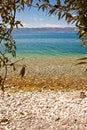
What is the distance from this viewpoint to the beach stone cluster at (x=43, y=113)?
1023 cm

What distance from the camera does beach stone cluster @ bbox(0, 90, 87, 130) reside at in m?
10.2

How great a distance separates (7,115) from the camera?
1127 centimetres

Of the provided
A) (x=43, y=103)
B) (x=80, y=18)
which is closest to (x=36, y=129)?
(x=43, y=103)

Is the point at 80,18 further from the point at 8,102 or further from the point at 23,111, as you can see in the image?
the point at 8,102

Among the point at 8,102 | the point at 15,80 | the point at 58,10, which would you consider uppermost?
the point at 58,10

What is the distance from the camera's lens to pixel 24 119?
35.4 feet

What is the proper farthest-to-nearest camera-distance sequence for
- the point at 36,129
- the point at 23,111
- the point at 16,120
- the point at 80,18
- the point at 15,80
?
the point at 15,80 < the point at 23,111 < the point at 16,120 < the point at 36,129 < the point at 80,18

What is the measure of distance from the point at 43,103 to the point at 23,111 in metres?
1.40

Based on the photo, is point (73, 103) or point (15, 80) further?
point (15, 80)

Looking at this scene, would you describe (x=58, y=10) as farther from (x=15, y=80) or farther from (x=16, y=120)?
(x=15, y=80)

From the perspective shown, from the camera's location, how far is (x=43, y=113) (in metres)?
11.4

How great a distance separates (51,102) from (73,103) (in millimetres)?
789

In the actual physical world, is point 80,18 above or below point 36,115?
above

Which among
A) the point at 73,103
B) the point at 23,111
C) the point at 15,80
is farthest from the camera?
the point at 15,80
